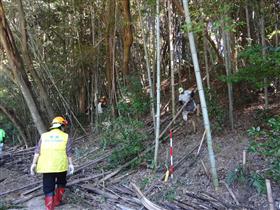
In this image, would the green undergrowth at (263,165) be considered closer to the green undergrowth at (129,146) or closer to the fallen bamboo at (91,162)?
the green undergrowth at (129,146)

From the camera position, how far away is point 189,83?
467 inches

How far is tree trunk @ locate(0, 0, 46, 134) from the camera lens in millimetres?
9031

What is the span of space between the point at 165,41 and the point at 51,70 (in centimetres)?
395

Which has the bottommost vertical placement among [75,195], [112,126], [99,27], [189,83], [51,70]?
[75,195]

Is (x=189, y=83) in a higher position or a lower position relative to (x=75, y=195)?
higher

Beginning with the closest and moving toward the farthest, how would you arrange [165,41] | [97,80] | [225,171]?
[225,171], [165,41], [97,80]

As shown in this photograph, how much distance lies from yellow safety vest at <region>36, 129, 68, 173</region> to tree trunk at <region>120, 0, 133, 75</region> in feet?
17.8

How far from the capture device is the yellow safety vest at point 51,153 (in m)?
5.52

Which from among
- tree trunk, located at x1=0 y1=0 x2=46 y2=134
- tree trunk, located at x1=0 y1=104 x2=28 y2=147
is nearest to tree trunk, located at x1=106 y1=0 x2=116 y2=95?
tree trunk, located at x1=0 y1=0 x2=46 y2=134

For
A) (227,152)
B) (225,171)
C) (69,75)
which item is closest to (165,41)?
(69,75)

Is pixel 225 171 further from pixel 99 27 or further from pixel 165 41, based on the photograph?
Answer: pixel 99 27

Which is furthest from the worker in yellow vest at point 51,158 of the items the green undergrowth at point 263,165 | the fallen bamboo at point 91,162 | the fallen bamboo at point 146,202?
the green undergrowth at point 263,165

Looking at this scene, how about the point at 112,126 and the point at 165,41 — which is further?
the point at 165,41

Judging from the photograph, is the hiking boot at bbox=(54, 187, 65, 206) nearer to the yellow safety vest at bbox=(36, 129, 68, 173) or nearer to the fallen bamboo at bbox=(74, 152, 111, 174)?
the yellow safety vest at bbox=(36, 129, 68, 173)
